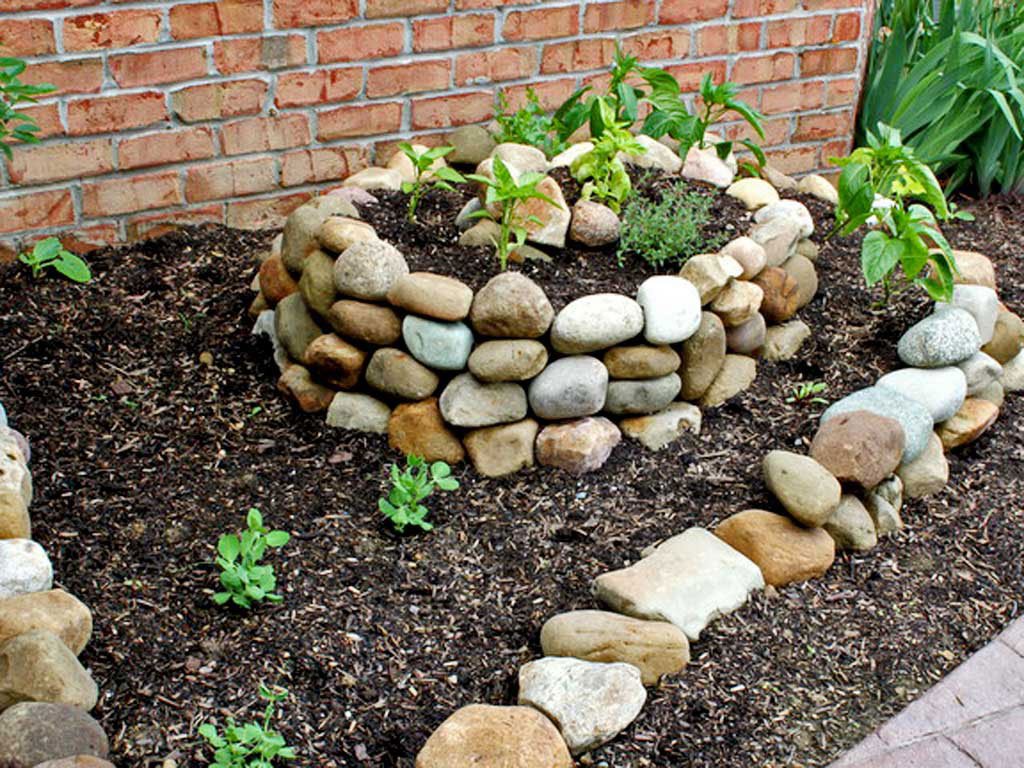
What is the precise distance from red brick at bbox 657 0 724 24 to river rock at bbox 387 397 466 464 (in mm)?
1922

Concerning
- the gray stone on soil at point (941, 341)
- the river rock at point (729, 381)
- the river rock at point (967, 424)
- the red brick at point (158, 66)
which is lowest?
the river rock at point (967, 424)

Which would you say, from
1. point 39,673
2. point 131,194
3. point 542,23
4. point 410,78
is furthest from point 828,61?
point 39,673

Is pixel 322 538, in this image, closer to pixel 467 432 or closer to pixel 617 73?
pixel 467 432

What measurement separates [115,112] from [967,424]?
2596 millimetres

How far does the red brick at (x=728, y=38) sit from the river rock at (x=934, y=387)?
1.62 metres

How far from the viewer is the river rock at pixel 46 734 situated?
202cm

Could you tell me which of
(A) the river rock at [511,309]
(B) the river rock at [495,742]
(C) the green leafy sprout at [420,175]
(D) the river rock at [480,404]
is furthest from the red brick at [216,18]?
(B) the river rock at [495,742]

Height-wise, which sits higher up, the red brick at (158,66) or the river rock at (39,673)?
the red brick at (158,66)

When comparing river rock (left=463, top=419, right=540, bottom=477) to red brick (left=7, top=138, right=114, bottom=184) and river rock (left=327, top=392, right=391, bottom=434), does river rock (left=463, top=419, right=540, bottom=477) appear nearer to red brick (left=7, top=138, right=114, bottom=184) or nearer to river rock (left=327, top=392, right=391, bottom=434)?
river rock (left=327, top=392, right=391, bottom=434)

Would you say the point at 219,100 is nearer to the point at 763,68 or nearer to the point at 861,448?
the point at 763,68

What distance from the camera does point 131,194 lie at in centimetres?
373

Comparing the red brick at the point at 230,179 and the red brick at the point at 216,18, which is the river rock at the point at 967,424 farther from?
the red brick at the point at 216,18

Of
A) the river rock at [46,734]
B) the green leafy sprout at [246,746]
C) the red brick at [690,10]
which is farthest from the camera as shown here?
the red brick at [690,10]

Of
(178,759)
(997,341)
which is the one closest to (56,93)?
(178,759)
